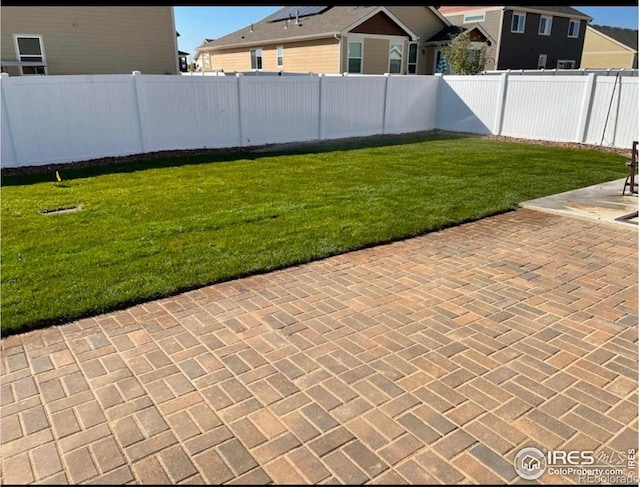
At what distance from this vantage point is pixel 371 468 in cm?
247

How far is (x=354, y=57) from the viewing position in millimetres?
22219

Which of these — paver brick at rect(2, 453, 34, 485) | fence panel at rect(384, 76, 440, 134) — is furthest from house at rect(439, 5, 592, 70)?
paver brick at rect(2, 453, 34, 485)

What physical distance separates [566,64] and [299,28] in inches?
756

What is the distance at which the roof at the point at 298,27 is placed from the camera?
21.5 metres

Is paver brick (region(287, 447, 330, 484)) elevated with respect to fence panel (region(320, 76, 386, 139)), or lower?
lower

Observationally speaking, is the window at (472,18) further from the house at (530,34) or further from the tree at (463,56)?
the tree at (463,56)

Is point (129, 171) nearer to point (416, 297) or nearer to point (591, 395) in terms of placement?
point (416, 297)

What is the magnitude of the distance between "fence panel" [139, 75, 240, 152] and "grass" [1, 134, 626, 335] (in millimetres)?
960

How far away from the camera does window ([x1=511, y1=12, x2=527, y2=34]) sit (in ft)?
91.5

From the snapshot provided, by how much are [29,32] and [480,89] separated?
534 inches

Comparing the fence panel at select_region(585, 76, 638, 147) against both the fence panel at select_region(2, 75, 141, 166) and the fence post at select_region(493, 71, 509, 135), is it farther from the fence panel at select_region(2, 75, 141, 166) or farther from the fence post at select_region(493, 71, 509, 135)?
the fence panel at select_region(2, 75, 141, 166)

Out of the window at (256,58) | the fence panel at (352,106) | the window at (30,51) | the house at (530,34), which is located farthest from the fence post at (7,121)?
the house at (530,34)

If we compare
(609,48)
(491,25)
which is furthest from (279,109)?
(609,48)
